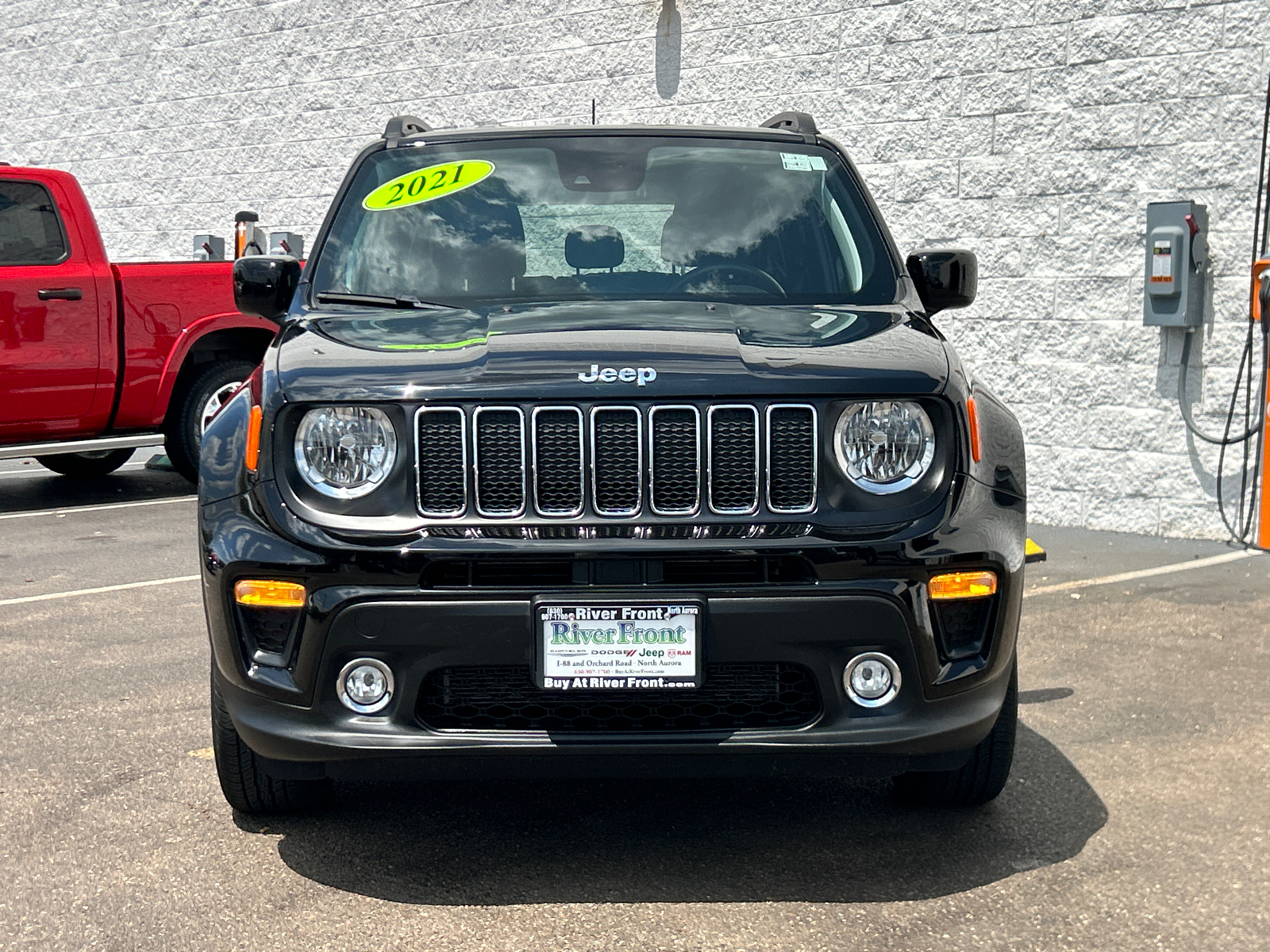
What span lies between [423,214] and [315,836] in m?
1.80

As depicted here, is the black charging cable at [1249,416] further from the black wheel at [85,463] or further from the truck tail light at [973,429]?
the black wheel at [85,463]

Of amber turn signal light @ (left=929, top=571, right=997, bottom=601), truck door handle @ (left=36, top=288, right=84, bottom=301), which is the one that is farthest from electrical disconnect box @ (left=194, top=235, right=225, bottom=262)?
amber turn signal light @ (left=929, top=571, right=997, bottom=601)

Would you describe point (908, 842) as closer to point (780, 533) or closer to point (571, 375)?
point (780, 533)

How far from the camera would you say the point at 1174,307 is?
801 cm

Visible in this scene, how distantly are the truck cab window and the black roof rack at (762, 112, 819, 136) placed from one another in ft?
20.3

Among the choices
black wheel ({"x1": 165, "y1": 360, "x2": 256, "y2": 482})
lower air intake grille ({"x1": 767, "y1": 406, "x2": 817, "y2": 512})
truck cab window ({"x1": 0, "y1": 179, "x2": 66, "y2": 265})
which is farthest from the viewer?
black wheel ({"x1": 165, "y1": 360, "x2": 256, "y2": 482})

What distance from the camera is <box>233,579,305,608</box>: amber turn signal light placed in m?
3.21

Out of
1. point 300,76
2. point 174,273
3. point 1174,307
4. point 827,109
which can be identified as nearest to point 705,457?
point 1174,307

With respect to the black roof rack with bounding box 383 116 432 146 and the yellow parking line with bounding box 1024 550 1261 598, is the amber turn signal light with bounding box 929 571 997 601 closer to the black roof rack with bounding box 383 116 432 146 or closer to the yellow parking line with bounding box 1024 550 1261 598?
the black roof rack with bounding box 383 116 432 146

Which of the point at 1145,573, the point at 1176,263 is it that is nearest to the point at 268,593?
the point at 1145,573

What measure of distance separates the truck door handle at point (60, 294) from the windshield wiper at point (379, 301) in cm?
593

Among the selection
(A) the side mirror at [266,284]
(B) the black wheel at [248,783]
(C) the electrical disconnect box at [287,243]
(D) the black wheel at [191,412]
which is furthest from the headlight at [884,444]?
(C) the electrical disconnect box at [287,243]

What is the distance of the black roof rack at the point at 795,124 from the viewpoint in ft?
15.9

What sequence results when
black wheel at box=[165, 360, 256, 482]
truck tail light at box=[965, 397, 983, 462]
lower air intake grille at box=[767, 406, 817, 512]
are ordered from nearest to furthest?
lower air intake grille at box=[767, 406, 817, 512] → truck tail light at box=[965, 397, 983, 462] → black wheel at box=[165, 360, 256, 482]
